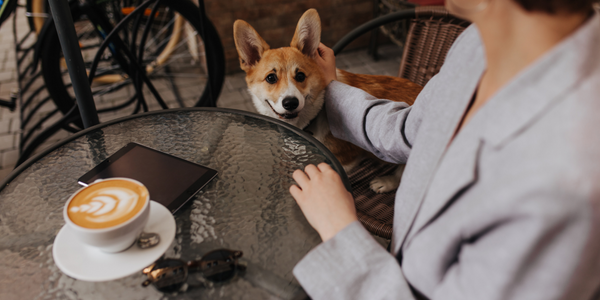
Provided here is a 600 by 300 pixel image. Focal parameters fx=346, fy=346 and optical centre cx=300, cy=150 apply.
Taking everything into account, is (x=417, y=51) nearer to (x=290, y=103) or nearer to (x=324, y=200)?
(x=290, y=103)

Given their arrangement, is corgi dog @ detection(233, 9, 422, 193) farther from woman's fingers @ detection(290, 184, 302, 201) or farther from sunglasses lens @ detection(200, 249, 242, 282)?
sunglasses lens @ detection(200, 249, 242, 282)

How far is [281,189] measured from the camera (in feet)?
2.92

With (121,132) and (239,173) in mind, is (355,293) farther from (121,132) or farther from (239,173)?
(121,132)

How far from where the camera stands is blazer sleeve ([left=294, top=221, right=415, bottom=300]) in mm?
592

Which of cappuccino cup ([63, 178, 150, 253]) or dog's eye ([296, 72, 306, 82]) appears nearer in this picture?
cappuccino cup ([63, 178, 150, 253])

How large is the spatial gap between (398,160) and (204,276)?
25.9 inches

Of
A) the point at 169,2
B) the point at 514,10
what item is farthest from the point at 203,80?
the point at 514,10

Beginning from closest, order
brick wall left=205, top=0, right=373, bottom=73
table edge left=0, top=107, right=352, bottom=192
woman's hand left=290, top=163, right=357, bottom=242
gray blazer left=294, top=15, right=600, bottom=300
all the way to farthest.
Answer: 1. gray blazer left=294, top=15, right=600, bottom=300
2. woman's hand left=290, top=163, right=357, bottom=242
3. table edge left=0, top=107, right=352, bottom=192
4. brick wall left=205, top=0, right=373, bottom=73

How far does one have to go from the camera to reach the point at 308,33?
143 centimetres

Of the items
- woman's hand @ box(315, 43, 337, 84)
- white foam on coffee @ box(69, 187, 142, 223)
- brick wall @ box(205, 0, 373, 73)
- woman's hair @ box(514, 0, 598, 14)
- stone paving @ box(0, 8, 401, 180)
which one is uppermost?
woman's hair @ box(514, 0, 598, 14)

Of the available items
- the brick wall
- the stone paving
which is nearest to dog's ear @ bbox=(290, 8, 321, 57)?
the stone paving

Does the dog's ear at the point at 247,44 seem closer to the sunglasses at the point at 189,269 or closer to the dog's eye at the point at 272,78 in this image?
the dog's eye at the point at 272,78

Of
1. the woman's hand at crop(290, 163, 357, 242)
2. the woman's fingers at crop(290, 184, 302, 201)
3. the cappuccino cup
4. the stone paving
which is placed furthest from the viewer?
the stone paving

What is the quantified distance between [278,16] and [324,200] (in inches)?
109
